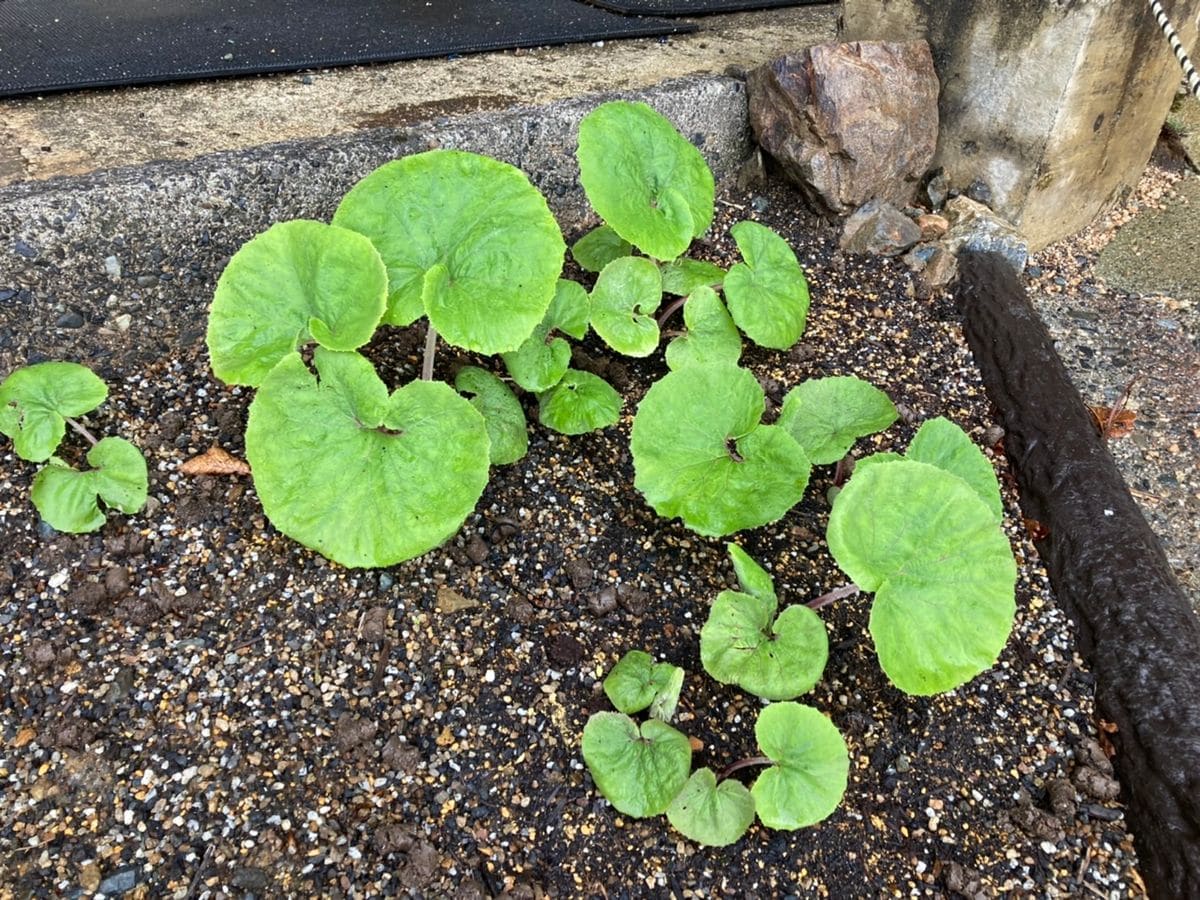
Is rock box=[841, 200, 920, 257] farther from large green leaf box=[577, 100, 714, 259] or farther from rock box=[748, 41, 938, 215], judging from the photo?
large green leaf box=[577, 100, 714, 259]

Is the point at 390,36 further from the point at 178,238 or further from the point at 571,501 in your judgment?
the point at 571,501

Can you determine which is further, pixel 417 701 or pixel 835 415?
pixel 835 415

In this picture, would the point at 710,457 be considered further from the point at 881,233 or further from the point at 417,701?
the point at 881,233

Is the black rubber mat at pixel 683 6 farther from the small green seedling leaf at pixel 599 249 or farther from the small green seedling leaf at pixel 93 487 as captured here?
the small green seedling leaf at pixel 93 487

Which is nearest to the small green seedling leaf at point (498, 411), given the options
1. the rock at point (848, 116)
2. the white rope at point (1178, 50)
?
the rock at point (848, 116)

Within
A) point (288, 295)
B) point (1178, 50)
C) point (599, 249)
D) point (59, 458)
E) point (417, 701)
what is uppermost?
point (1178, 50)

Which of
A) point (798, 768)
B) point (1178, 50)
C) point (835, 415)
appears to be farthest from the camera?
point (1178, 50)

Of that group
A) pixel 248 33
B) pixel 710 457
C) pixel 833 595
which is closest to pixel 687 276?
pixel 710 457
